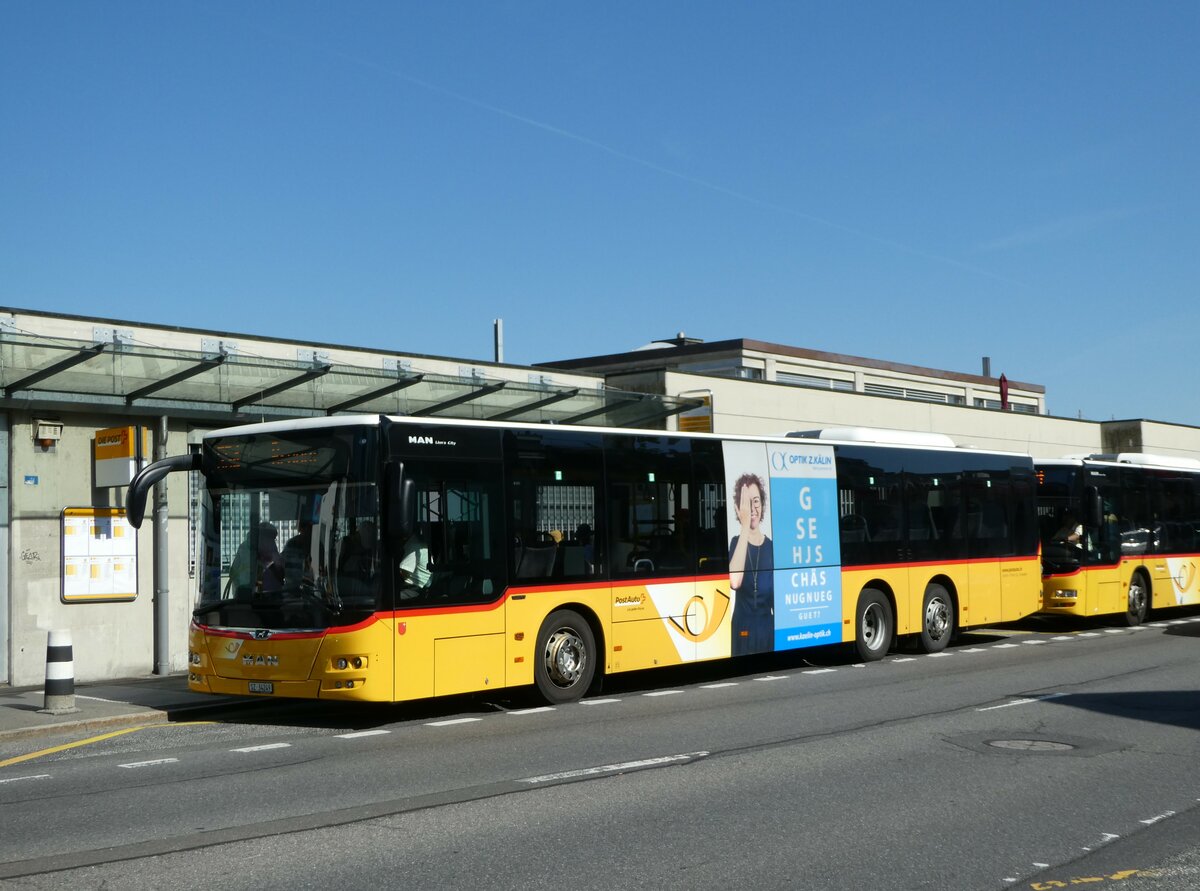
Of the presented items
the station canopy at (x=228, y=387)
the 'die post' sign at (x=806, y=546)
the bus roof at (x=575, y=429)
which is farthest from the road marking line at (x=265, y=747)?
the 'die post' sign at (x=806, y=546)

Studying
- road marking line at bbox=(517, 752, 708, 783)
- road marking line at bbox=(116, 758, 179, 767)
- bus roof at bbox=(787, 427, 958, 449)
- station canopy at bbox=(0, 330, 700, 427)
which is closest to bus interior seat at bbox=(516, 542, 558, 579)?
station canopy at bbox=(0, 330, 700, 427)

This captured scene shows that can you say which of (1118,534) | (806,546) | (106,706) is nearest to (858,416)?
(1118,534)

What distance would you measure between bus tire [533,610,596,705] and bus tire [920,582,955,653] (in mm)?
7170

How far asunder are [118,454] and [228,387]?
5.66 ft

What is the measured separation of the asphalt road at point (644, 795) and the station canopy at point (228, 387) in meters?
4.87

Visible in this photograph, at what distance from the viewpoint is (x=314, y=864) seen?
6742mm

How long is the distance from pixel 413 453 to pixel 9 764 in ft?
14.4

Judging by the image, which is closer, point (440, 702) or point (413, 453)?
point (413, 453)

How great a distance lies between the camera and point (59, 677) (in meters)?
13.2

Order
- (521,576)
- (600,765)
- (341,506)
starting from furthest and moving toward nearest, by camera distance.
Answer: (521,576) < (341,506) < (600,765)

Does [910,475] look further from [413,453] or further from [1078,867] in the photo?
[1078,867]

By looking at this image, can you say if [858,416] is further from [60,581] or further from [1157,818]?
[1157,818]

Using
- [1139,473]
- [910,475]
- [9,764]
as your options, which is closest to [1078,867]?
[9,764]

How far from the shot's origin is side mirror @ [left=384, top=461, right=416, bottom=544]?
38.8 ft
